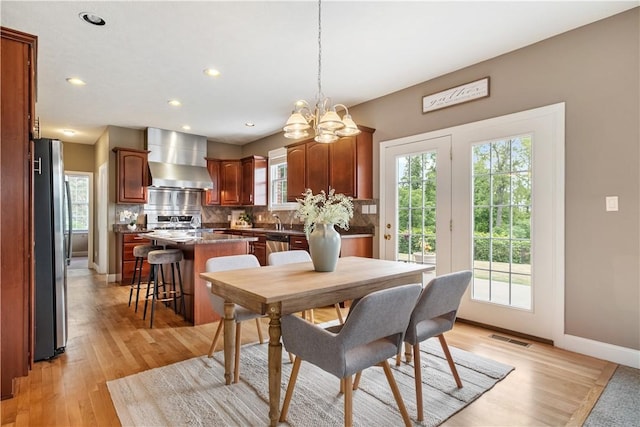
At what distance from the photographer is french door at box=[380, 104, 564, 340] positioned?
9.64 feet

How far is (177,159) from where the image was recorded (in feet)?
20.9

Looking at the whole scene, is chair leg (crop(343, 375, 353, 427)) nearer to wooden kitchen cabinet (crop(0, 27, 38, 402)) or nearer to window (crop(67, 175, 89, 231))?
wooden kitchen cabinet (crop(0, 27, 38, 402))

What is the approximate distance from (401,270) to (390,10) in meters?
1.91

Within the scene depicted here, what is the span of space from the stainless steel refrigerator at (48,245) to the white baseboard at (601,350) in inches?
163

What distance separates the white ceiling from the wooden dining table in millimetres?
1916

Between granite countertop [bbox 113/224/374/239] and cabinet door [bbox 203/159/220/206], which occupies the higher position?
cabinet door [bbox 203/159/220/206]

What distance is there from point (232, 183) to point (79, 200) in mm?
4754

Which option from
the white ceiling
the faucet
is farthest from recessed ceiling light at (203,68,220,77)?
the faucet

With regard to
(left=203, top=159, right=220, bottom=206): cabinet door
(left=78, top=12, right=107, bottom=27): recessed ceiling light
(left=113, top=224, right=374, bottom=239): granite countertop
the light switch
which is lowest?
(left=113, top=224, right=374, bottom=239): granite countertop

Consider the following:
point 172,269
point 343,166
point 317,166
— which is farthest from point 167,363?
point 317,166

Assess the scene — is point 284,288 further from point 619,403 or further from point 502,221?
point 502,221

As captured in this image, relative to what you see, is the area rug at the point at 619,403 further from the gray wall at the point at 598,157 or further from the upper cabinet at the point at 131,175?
the upper cabinet at the point at 131,175

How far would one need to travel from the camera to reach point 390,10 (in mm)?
2508

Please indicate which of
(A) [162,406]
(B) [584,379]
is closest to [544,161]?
(B) [584,379]
